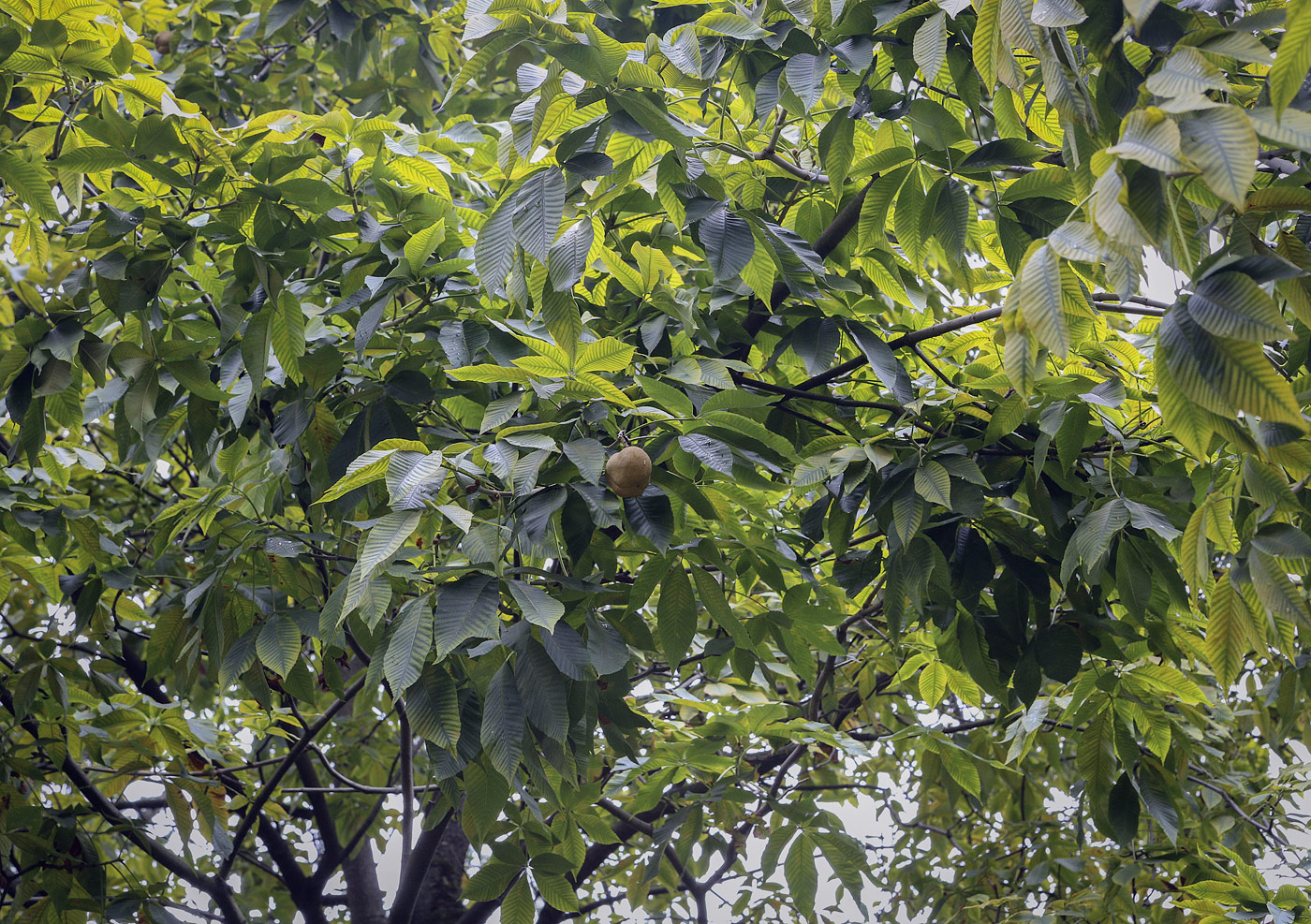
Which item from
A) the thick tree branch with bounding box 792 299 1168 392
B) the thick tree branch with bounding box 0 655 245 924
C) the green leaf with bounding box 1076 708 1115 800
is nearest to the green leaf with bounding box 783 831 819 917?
the green leaf with bounding box 1076 708 1115 800

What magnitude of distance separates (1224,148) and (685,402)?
0.92m

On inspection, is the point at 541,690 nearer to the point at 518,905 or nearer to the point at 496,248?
the point at 496,248

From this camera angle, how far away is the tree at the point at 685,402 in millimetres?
1222

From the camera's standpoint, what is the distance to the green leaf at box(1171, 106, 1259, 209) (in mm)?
848

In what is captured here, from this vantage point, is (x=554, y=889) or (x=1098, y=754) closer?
(x=1098, y=754)

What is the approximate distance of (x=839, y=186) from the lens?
70.7 inches

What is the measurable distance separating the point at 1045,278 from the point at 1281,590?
0.46m

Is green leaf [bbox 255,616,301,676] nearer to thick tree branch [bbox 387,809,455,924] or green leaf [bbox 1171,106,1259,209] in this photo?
thick tree branch [bbox 387,809,455,924]

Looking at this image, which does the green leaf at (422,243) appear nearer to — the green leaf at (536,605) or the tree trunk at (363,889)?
the green leaf at (536,605)

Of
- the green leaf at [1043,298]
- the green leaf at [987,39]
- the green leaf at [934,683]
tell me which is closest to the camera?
the green leaf at [1043,298]

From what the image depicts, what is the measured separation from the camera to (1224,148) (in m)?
0.87

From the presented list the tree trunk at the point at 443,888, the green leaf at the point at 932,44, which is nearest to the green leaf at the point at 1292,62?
the green leaf at the point at 932,44

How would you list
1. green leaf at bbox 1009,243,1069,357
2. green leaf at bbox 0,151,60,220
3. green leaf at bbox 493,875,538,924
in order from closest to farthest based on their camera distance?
green leaf at bbox 1009,243,1069,357 → green leaf at bbox 0,151,60,220 → green leaf at bbox 493,875,538,924

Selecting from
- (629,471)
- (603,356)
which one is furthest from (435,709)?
(603,356)
